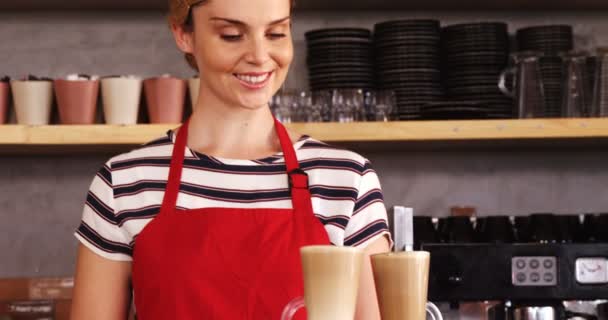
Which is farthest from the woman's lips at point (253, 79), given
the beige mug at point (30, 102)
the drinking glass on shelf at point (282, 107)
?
the beige mug at point (30, 102)

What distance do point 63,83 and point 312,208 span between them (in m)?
1.38

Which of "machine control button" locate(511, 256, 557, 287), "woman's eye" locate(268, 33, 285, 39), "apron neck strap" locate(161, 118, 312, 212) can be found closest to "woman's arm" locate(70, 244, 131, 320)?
"apron neck strap" locate(161, 118, 312, 212)

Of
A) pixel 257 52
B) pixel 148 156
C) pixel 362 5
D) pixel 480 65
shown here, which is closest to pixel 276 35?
pixel 257 52

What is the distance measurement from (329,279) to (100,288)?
0.47 meters

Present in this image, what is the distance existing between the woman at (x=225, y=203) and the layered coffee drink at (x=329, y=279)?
30cm

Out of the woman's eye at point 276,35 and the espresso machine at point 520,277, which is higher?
the woman's eye at point 276,35

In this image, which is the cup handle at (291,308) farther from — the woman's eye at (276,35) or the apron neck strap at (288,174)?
the woman's eye at (276,35)

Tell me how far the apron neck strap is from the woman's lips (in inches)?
3.5

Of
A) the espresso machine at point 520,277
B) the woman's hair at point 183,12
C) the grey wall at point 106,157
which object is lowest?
the espresso machine at point 520,277

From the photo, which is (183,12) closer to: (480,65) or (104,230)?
(104,230)

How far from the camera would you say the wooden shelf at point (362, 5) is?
3018mm

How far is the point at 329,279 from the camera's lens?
1.13 metres

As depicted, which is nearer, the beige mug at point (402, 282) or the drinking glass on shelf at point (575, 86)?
the beige mug at point (402, 282)

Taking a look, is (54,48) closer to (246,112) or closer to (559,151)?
(559,151)
